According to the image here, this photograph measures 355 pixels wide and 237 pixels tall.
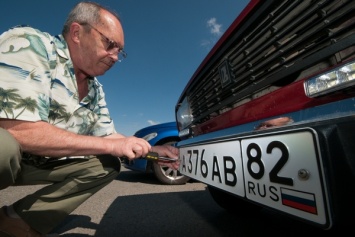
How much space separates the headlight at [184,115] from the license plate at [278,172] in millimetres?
1032

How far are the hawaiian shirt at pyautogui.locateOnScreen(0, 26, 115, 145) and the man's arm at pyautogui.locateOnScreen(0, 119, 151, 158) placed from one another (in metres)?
0.05

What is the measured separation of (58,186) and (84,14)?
1058mm

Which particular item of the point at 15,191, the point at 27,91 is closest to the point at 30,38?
the point at 27,91

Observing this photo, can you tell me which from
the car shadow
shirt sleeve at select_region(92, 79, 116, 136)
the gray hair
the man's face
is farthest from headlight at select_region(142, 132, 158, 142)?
the gray hair

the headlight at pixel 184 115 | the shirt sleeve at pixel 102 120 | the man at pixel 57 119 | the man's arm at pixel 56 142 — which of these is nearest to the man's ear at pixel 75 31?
the man at pixel 57 119

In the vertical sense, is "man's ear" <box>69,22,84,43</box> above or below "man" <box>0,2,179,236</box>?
above

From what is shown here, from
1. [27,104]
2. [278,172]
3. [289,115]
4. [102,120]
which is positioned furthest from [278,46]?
[102,120]

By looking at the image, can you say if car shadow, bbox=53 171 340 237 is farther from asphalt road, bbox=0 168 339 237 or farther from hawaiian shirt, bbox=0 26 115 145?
hawaiian shirt, bbox=0 26 115 145

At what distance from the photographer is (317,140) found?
0.65m

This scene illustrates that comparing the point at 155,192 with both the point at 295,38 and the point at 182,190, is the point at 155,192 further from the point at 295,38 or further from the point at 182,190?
the point at 295,38

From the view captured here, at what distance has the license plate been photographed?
0.66 m

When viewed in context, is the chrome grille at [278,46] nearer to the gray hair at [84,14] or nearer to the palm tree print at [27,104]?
the gray hair at [84,14]

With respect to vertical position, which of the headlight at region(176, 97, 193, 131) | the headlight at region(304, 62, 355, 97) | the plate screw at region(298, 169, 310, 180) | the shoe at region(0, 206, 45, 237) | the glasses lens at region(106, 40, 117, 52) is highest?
the glasses lens at region(106, 40, 117, 52)

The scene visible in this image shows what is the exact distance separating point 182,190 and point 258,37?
8.49 ft
